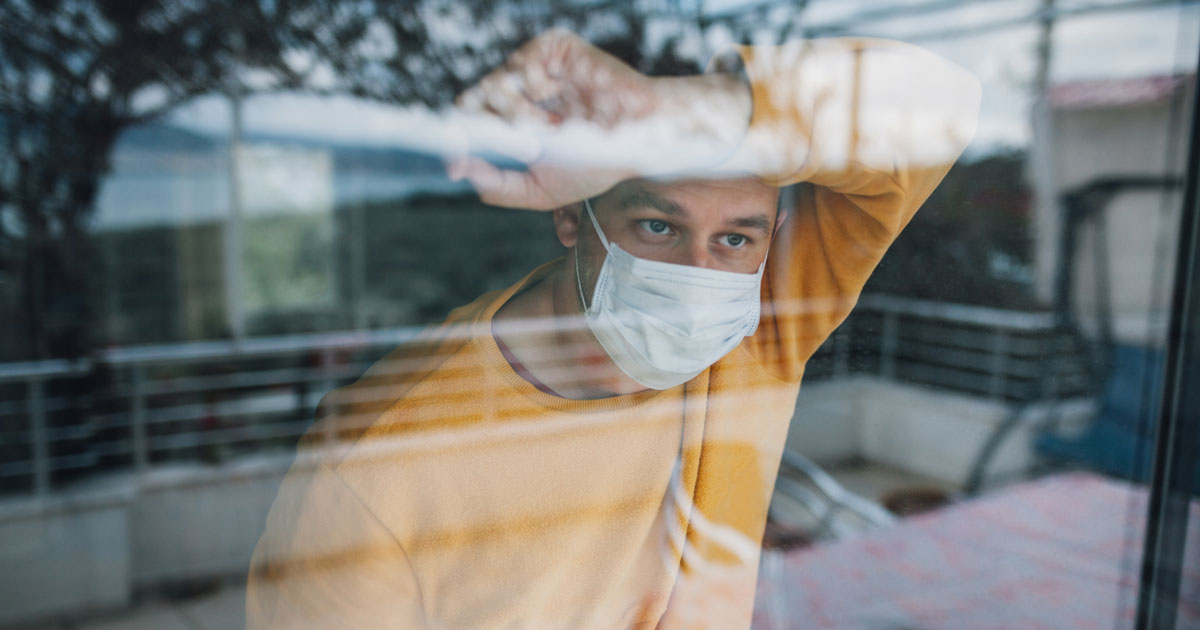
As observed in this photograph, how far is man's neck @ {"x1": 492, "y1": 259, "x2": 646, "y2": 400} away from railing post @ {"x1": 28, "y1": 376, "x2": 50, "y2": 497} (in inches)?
35.4

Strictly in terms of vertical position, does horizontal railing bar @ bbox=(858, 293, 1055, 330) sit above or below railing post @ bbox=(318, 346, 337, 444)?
above

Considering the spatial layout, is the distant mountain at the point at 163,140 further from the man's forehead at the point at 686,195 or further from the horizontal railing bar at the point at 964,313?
the horizontal railing bar at the point at 964,313

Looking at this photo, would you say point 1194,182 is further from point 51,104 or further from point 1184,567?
point 51,104

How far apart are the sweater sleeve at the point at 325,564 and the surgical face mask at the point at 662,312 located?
350 millimetres

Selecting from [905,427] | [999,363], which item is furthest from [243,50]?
[999,363]

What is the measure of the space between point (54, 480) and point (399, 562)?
80cm

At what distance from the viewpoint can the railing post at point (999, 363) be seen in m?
1.21

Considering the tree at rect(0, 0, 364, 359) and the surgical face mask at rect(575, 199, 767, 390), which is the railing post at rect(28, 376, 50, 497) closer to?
the tree at rect(0, 0, 364, 359)

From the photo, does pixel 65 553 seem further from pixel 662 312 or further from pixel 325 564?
pixel 662 312

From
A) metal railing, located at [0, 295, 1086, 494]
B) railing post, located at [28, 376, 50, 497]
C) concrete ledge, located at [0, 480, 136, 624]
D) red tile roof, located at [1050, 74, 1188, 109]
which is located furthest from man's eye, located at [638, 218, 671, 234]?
railing post, located at [28, 376, 50, 497]

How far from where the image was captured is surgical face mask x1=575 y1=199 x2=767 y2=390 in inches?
32.2

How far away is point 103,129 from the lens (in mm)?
1254

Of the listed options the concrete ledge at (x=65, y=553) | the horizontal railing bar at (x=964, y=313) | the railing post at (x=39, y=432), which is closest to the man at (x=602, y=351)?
the horizontal railing bar at (x=964, y=313)

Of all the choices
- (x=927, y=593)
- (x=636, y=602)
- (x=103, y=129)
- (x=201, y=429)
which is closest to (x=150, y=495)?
(x=201, y=429)
